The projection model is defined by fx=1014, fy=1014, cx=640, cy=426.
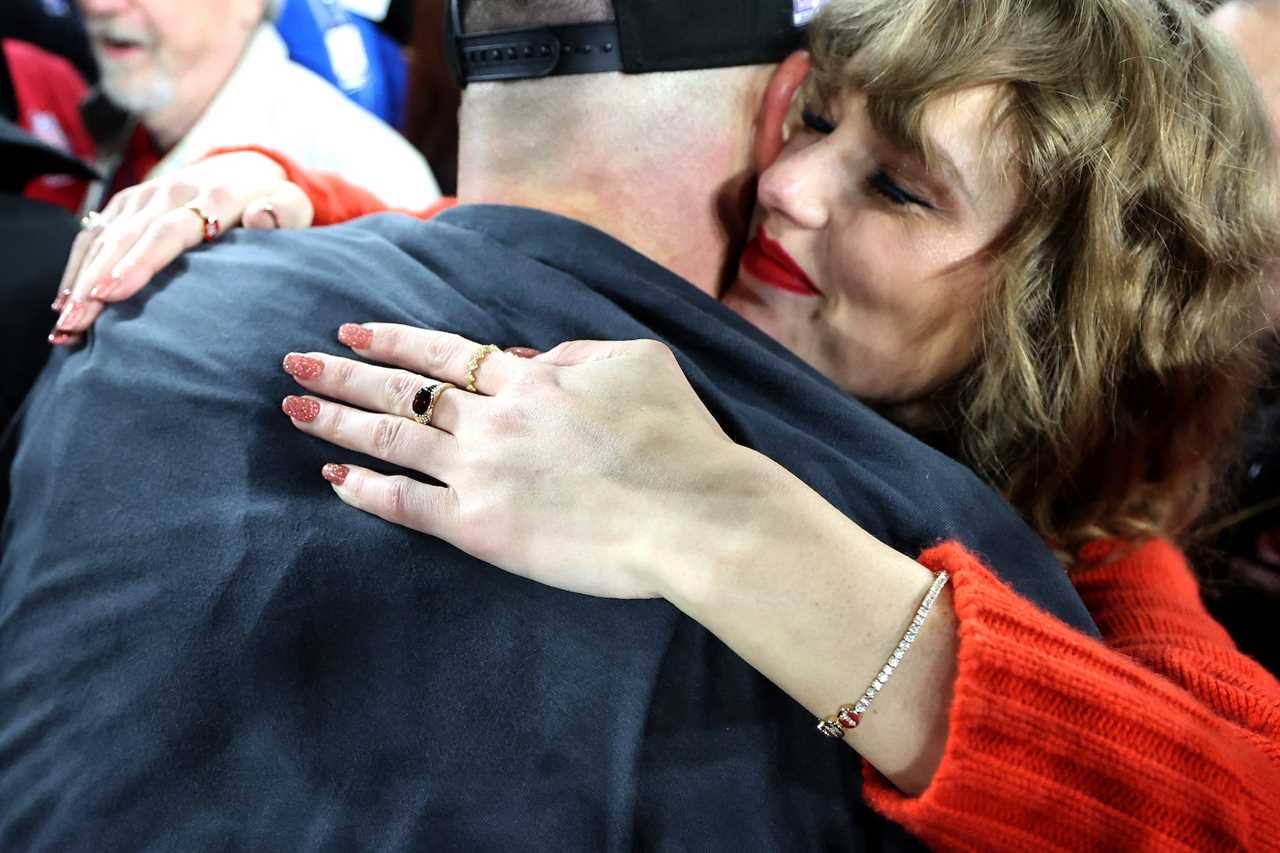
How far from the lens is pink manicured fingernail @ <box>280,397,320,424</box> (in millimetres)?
809

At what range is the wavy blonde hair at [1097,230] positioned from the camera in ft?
3.11

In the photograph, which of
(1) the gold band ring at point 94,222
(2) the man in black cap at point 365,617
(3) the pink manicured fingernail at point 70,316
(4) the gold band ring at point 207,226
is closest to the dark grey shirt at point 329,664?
(2) the man in black cap at point 365,617

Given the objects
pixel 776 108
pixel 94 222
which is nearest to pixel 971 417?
pixel 776 108

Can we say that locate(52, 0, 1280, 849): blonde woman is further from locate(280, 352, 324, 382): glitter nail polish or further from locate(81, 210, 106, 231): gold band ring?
locate(81, 210, 106, 231): gold band ring

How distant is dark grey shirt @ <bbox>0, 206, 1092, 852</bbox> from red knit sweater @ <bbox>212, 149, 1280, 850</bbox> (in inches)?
3.6

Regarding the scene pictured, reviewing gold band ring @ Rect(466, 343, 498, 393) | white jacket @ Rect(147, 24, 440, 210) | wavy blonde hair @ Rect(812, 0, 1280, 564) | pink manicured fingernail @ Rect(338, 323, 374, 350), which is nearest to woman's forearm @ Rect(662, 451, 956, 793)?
gold band ring @ Rect(466, 343, 498, 393)

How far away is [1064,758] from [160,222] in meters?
0.97

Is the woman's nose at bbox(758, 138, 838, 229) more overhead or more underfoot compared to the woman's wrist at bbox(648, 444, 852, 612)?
more overhead

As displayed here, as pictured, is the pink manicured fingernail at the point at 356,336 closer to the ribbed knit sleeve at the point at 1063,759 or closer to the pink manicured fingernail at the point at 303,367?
the pink manicured fingernail at the point at 303,367

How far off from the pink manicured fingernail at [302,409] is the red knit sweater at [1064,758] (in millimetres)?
500

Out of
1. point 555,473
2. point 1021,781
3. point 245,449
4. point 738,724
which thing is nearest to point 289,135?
point 245,449

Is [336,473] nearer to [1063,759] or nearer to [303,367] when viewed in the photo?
[303,367]

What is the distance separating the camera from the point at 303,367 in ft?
2.73

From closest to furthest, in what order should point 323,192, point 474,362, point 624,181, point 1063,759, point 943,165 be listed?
point 1063,759 → point 474,362 → point 943,165 → point 624,181 → point 323,192
